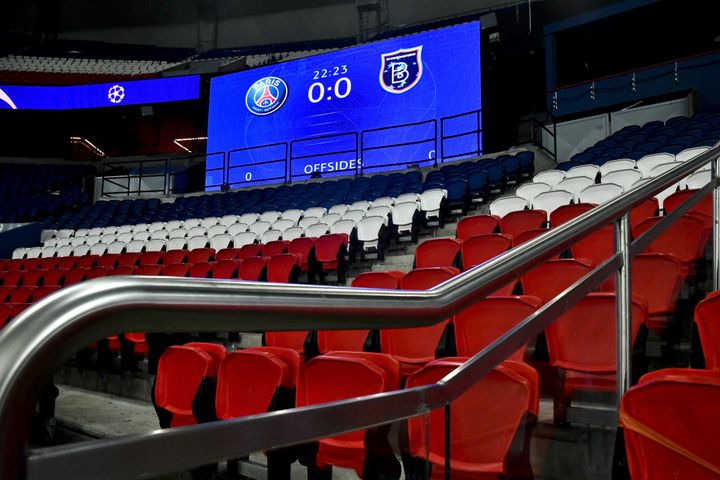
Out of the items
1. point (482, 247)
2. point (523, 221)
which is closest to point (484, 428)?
point (482, 247)

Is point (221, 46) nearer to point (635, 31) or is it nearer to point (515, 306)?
point (635, 31)

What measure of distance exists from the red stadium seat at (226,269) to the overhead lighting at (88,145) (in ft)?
44.7

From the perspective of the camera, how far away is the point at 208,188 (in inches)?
427

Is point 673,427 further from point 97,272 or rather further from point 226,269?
point 97,272

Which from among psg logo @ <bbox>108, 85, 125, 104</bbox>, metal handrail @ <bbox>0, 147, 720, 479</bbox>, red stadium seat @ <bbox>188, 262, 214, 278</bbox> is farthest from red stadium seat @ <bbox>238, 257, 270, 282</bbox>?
psg logo @ <bbox>108, 85, 125, 104</bbox>

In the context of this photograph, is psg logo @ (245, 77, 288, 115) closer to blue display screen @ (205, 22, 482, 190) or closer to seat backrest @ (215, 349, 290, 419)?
blue display screen @ (205, 22, 482, 190)

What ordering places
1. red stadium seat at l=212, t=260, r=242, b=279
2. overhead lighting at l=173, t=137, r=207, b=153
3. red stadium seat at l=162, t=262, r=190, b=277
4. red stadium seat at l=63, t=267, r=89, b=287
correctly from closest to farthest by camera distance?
red stadium seat at l=212, t=260, r=242, b=279
red stadium seat at l=162, t=262, r=190, b=277
red stadium seat at l=63, t=267, r=89, b=287
overhead lighting at l=173, t=137, r=207, b=153

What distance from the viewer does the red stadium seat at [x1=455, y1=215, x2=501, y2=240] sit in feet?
13.0

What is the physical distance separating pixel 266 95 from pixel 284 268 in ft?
24.1

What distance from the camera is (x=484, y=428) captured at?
114cm

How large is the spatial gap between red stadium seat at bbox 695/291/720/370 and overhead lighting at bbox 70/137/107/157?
16914 mm

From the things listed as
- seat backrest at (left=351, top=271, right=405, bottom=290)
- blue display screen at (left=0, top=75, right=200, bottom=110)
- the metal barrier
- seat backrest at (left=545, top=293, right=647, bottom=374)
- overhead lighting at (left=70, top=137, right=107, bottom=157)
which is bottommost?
seat backrest at (left=545, top=293, right=647, bottom=374)

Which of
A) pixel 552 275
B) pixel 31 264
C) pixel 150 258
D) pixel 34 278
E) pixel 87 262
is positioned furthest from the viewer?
pixel 31 264

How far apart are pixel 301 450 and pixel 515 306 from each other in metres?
1.20
